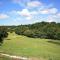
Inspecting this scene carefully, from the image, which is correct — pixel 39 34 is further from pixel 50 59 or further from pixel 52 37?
pixel 50 59

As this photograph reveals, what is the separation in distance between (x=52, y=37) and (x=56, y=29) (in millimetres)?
8702

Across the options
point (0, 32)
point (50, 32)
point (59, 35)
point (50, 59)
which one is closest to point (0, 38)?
point (0, 32)

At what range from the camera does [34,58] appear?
4097cm

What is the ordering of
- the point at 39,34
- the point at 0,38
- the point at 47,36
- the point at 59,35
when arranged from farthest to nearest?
the point at 39,34, the point at 47,36, the point at 59,35, the point at 0,38

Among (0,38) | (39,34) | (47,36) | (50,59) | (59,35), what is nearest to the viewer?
(50,59)

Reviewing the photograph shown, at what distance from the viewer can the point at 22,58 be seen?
136 ft

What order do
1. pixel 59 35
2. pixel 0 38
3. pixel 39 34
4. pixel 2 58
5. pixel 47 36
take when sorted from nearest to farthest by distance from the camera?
1. pixel 2 58
2. pixel 0 38
3. pixel 59 35
4. pixel 47 36
5. pixel 39 34

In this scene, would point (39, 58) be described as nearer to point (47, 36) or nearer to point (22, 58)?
point (22, 58)

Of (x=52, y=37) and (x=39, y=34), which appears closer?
(x=52, y=37)

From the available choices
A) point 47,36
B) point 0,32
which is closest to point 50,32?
point 47,36

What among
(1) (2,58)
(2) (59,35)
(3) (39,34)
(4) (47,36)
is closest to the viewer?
(1) (2,58)

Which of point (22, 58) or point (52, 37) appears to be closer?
point (22, 58)

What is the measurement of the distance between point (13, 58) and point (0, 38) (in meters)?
24.1

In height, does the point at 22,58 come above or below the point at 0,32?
below
